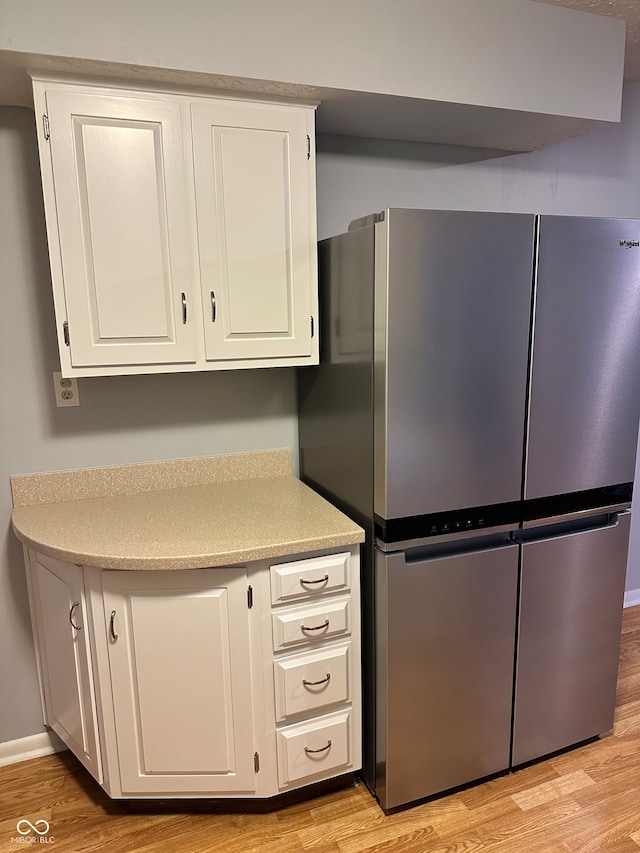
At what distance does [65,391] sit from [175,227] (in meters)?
0.66

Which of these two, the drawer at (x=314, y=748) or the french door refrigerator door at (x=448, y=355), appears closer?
the french door refrigerator door at (x=448, y=355)

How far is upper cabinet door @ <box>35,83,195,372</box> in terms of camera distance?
1588 mm

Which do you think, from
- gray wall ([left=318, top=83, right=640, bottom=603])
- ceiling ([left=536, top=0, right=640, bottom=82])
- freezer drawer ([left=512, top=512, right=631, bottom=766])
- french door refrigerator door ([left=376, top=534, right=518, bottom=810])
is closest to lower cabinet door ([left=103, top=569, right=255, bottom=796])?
french door refrigerator door ([left=376, top=534, right=518, bottom=810])

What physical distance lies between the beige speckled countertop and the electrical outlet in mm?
234

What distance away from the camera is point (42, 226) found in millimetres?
1857

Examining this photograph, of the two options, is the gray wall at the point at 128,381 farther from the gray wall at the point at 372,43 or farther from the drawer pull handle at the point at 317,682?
the drawer pull handle at the point at 317,682

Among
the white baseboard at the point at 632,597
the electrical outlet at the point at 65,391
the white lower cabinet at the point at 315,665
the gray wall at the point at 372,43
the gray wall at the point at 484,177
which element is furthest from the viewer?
the white baseboard at the point at 632,597

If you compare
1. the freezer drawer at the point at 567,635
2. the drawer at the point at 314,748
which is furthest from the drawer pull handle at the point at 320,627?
the freezer drawer at the point at 567,635

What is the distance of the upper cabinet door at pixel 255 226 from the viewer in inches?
67.7

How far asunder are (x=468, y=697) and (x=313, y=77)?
1.86 meters

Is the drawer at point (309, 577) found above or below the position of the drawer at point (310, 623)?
above

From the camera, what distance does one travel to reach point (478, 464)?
5.66ft

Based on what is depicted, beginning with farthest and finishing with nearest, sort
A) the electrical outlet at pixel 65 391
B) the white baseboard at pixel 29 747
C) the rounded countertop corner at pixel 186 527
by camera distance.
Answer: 1. the white baseboard at pixel 29 747
2. the electrical outlet at pixel 65 391
3. the rounded countertop corner at pixel 186 527

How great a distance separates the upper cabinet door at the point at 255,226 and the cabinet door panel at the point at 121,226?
7 centimetres
